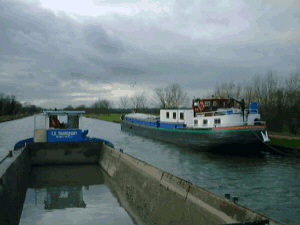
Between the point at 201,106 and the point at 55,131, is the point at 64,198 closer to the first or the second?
the point at 55,131

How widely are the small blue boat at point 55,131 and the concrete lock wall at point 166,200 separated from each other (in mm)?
5762

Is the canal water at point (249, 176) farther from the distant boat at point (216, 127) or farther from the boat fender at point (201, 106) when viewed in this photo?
the boat fender at point (201, 106)

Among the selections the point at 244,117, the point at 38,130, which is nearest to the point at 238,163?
the point at 244,117

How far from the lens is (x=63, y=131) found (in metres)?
17.4

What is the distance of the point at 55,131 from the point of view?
678 inches

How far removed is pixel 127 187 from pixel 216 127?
1456 centimetres

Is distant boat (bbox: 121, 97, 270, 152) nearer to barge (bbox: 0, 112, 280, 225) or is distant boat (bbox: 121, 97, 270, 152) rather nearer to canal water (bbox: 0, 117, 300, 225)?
canal water (bbox: 0, 117, 300, 225)

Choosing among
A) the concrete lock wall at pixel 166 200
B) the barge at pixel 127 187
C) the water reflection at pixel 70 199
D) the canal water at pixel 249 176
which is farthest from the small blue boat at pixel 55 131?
the canal water at pixel 249 176

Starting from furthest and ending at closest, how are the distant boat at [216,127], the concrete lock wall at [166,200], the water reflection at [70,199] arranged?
the distant boat at [216,127]
the water reflection at [70,199]
the concrete lock wall at [166,200]

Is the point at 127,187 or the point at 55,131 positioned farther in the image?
the point at 55,131

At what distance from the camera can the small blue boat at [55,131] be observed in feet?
55.8

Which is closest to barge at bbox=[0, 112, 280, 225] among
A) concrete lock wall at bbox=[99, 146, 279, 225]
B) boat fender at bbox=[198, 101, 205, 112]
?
concrete lock wall at bbox=[99, 146, 279, 225]

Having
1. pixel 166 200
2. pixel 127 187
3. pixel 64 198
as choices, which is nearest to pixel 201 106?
pixel 127 187

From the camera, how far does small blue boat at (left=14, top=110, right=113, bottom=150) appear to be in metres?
17.0
